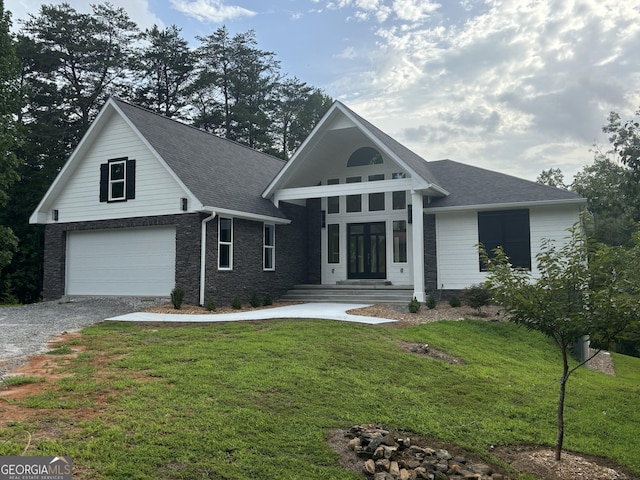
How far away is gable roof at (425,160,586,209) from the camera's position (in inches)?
606

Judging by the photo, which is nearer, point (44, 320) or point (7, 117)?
point (44, 320)

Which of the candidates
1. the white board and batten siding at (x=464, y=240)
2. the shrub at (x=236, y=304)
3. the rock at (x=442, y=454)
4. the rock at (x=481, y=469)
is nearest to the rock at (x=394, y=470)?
the rock at (x=442, y=454)

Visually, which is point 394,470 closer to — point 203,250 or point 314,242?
point 203,250

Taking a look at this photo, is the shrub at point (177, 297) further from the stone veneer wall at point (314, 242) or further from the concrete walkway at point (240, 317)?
the stone veneer wall at point (314, 242)

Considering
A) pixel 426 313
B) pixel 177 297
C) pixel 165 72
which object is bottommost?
pixel 426 313

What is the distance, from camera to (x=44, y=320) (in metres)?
12.1

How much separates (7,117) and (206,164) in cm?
1028

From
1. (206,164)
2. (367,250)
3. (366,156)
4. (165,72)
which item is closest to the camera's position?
(206,164)

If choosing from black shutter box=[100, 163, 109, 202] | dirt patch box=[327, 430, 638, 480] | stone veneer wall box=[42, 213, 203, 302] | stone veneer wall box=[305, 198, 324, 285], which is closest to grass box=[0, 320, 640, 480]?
dirt patch box=[327, 430, 638, 480]

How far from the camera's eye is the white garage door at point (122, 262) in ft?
50.6

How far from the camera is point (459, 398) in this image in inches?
261

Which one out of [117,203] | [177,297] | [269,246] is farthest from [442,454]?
[117,203]

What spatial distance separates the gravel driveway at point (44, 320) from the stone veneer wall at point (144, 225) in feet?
3.23

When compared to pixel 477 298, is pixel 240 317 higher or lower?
lower
